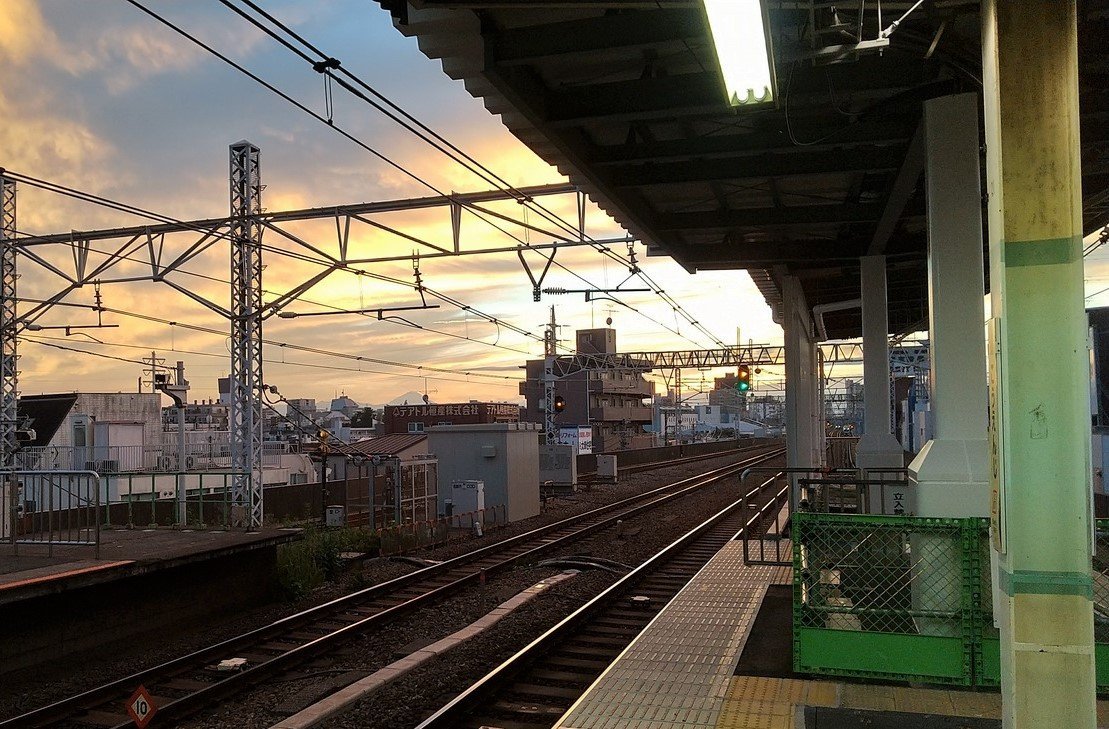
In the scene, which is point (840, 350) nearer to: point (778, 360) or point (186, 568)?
point (778, 360)

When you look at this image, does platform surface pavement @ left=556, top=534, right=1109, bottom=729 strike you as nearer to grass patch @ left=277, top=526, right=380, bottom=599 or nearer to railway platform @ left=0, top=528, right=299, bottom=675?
railway platform @ left=0, top=528, right=299, bottom=675

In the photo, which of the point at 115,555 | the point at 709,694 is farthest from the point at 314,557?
the point at 709,694

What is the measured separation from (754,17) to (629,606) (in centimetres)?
925

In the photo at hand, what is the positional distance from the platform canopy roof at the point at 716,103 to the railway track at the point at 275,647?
5777 mm

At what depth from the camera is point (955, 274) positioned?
701 centimetres

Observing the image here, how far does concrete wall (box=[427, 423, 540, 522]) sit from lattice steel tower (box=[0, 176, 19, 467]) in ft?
31.8

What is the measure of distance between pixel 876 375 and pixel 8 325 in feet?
58.0

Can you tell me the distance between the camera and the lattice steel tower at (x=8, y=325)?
18297 millimetres

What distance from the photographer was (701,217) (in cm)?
1194

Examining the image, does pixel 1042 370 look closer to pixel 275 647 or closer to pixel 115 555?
pixel 275 647

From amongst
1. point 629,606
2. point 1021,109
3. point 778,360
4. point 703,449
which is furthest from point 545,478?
point 703,449

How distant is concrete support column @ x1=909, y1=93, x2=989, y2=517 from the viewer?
6.93 meters

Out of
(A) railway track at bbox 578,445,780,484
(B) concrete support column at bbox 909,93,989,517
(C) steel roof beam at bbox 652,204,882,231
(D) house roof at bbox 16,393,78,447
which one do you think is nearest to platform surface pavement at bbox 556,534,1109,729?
(B) concrete support column at bbox 909,93,989,517

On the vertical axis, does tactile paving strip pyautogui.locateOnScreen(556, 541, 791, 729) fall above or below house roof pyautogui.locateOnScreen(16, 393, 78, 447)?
below
